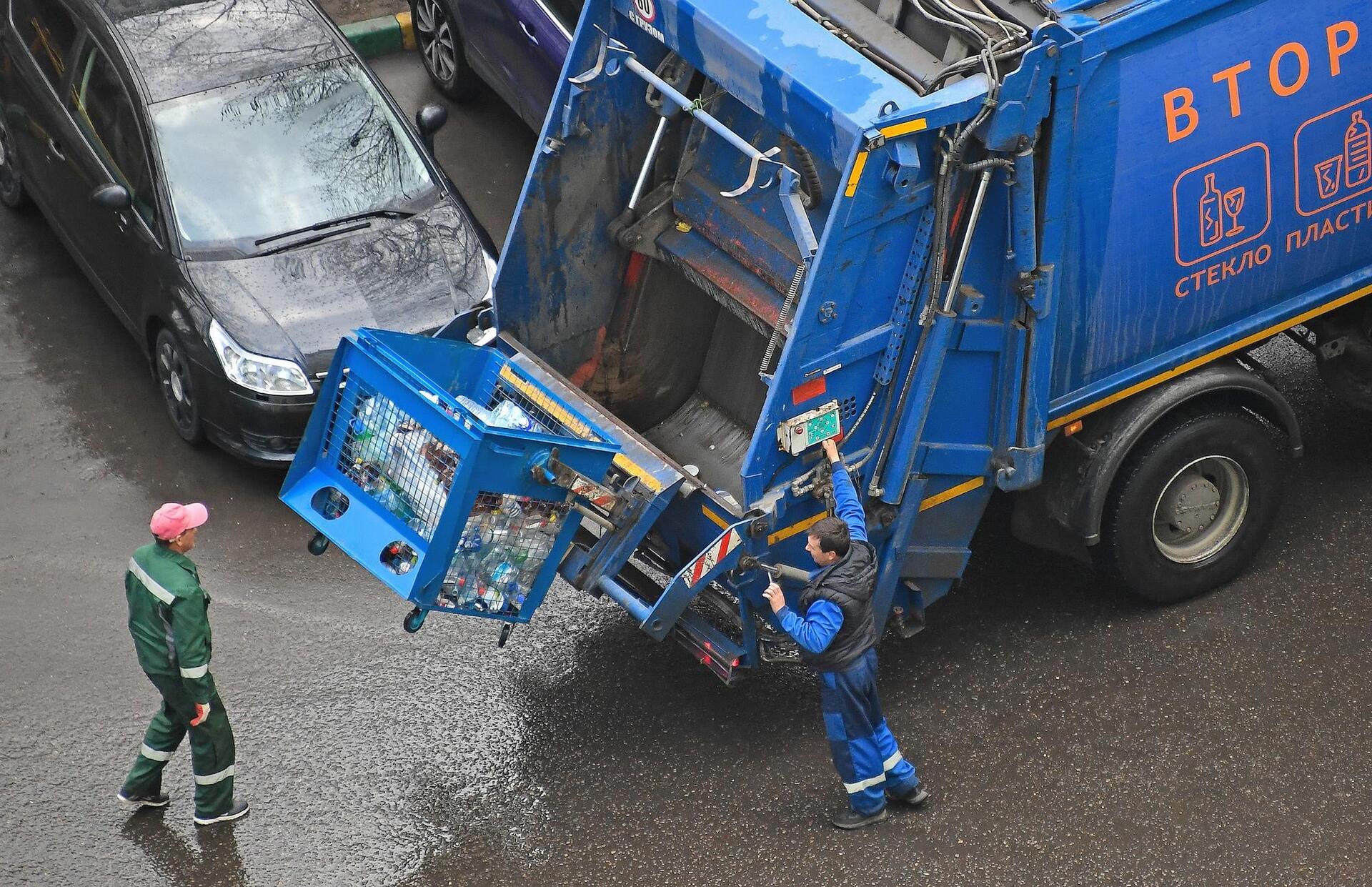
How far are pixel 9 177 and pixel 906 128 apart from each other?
6258 millimetres

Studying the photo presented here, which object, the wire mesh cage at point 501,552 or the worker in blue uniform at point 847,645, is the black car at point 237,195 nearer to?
the wire mesh cage at point 501,552

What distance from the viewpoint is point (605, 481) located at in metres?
5.62

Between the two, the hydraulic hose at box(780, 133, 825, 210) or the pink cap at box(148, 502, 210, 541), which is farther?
the hydraulic hose at box(780, 133, 825, 210)

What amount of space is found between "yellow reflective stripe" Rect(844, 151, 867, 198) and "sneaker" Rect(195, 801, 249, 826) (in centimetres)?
310

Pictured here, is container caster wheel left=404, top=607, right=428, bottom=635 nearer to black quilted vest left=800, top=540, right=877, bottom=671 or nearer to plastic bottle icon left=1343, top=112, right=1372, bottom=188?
black quilted vest left=800, top=540, right=877, bottom=671

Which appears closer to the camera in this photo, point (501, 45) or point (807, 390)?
point (807, 390)

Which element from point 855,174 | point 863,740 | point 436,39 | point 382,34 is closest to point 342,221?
point 436,39

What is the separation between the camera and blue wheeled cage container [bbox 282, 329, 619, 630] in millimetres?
5301

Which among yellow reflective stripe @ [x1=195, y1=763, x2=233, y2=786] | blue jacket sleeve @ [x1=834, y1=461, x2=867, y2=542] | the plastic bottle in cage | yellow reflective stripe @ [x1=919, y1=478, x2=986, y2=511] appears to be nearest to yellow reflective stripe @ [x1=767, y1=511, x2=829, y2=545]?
blue jacket sleeve @ [x1=834, y1=461, x2=867, y2=542]

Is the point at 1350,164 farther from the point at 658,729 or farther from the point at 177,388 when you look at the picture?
the point at 177,388

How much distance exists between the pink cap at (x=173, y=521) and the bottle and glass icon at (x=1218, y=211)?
3669 mm

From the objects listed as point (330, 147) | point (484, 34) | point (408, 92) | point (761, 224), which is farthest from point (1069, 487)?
point (408, 92)

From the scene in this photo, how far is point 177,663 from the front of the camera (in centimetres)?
566

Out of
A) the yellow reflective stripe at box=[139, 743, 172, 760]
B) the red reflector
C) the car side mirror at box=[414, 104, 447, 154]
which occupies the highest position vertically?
the red reflector
